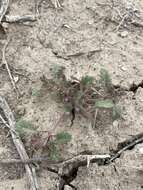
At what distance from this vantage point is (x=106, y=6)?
10.9ft

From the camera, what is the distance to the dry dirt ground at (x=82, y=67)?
2484mm

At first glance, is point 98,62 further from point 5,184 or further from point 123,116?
point 5,184

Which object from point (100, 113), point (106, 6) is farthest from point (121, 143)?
point (106, 6)

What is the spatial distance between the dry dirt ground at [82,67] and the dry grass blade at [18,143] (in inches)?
1.7

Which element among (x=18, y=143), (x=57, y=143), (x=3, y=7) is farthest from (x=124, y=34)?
(x=18, y=143)

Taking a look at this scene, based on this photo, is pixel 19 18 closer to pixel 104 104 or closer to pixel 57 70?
pixel 57 70

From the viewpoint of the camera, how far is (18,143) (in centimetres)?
257

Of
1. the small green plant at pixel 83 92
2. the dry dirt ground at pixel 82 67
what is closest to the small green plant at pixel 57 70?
the small green plant at pixel 83 92

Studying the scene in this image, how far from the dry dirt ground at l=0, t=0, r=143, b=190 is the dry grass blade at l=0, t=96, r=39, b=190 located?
0.04m

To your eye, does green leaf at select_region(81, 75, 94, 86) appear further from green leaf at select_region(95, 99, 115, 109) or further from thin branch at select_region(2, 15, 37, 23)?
thin branch at select_region(2, 15, 37, 23)

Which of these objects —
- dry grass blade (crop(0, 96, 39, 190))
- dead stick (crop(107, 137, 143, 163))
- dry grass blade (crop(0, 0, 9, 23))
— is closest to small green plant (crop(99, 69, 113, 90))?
dead stick (crop(107, 137, 143, 163))

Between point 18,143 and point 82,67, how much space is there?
780mm

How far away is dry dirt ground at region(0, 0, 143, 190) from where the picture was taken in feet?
8.15

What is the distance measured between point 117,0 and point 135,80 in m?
0.80
